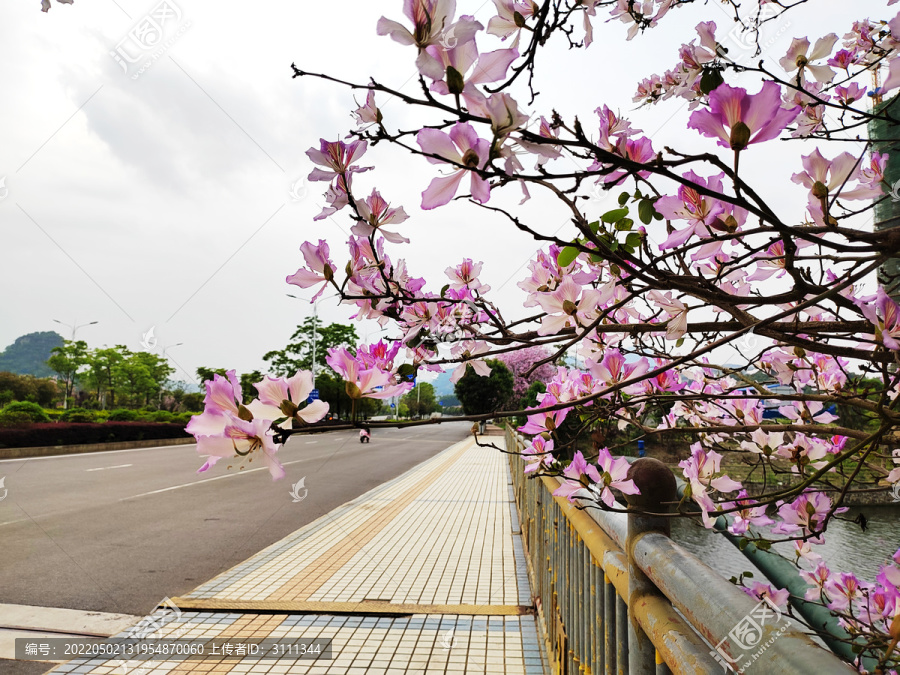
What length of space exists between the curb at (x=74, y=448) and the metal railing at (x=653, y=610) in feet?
57.3

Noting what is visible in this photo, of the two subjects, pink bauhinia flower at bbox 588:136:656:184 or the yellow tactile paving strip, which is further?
the yellow tactile paving strip

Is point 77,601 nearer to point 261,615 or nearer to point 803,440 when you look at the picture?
point 261,615

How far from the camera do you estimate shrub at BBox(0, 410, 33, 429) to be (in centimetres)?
1623

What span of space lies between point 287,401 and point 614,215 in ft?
2.18

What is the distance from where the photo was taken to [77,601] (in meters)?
4.12

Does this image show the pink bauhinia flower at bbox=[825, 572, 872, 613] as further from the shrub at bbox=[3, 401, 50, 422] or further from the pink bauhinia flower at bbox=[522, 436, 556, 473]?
the shrub at bbox=[3, 401, 50, 422]

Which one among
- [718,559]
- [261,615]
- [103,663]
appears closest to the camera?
[103,663]

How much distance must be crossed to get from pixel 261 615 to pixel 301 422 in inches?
134

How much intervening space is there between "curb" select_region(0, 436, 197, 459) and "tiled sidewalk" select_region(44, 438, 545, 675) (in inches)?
515

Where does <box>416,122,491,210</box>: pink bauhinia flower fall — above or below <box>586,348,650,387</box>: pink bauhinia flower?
above

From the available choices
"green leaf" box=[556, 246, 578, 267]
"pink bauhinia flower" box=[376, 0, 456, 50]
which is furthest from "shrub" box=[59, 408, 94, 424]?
"pink bauhinia flower" box=[376, 0, 456, 50]

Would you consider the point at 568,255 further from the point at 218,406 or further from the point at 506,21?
the point at 218,406

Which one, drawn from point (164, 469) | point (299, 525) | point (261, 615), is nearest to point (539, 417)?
point (261, 615)

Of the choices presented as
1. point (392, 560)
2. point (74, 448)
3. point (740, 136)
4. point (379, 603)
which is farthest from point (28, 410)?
point (740, 136)
